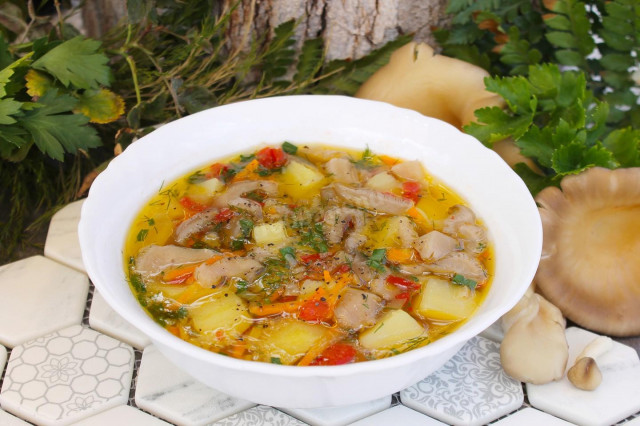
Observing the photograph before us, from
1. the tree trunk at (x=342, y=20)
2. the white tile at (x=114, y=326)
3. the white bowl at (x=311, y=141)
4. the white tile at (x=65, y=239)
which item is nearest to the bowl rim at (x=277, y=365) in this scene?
the white bowl at (x=311, y=141)

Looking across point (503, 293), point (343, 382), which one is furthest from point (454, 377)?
point (343, 382)

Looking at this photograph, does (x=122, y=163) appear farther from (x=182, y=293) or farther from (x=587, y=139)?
(x=587, y=139)

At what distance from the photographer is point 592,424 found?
2.59m

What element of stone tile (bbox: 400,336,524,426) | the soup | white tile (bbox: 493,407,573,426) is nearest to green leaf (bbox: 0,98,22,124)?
the soup

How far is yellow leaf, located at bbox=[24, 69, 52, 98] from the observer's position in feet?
11.0

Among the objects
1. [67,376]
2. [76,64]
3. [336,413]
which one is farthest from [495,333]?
[76,64]

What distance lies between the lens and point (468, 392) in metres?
2.68

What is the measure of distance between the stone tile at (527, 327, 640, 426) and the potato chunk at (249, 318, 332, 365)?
3.08ft

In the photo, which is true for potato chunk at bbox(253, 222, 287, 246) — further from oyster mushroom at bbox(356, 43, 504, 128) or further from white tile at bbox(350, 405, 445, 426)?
oyster mushroom at bbox(356, 43, 504, 128)

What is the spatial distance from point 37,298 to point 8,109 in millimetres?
889

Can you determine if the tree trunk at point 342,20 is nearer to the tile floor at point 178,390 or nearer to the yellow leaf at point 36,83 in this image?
the yellow leaf at point 36,83

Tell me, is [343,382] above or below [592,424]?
above

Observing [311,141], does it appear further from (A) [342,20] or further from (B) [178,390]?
(B) [178,390]

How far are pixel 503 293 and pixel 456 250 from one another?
0.40m
